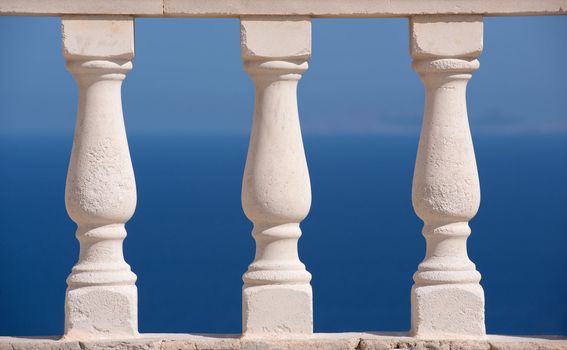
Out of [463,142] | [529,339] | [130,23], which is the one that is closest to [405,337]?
[529,339]

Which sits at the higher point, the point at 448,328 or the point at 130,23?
the point at 130,23

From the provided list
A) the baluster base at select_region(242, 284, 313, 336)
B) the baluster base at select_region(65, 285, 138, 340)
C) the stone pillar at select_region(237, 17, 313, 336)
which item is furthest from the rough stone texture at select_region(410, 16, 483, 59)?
the baluster base at select_region(65, 285, 138, 340)

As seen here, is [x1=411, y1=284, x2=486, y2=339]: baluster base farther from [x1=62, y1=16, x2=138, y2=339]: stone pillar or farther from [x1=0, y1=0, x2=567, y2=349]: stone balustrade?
[x1=62, y1=16, x2=138, y2=339]: stone pillar

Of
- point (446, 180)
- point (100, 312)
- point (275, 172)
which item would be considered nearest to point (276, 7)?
point (275, 172)

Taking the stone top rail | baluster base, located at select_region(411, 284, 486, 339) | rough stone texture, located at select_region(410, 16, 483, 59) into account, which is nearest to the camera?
the stone top rail

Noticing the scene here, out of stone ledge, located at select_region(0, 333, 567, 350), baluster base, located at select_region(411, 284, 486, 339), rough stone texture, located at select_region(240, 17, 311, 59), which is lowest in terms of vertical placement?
stone ledge, located at select_region(0, 333, 567, 350)

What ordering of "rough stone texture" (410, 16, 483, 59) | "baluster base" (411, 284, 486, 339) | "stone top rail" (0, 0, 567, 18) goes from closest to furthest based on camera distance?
"stone top rail" (0, 0, 567, 18)
"rough stone texture" (410, 16, 483, 59)
"baluster base" (411, 284, 486, 339)

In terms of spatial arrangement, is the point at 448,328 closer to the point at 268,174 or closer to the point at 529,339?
the point at 529,339

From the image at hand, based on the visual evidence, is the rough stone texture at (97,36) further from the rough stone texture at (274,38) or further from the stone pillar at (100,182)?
the rough stone texture at (274,38)

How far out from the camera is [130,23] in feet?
31.1

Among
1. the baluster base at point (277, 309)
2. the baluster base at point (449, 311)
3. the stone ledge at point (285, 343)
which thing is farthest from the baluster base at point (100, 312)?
the baluster base at point (449, 311)

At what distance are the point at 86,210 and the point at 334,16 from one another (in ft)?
11.1

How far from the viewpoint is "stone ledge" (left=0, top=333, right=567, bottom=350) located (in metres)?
9.48

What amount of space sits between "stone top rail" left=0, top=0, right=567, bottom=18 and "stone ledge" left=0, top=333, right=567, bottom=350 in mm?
3530
